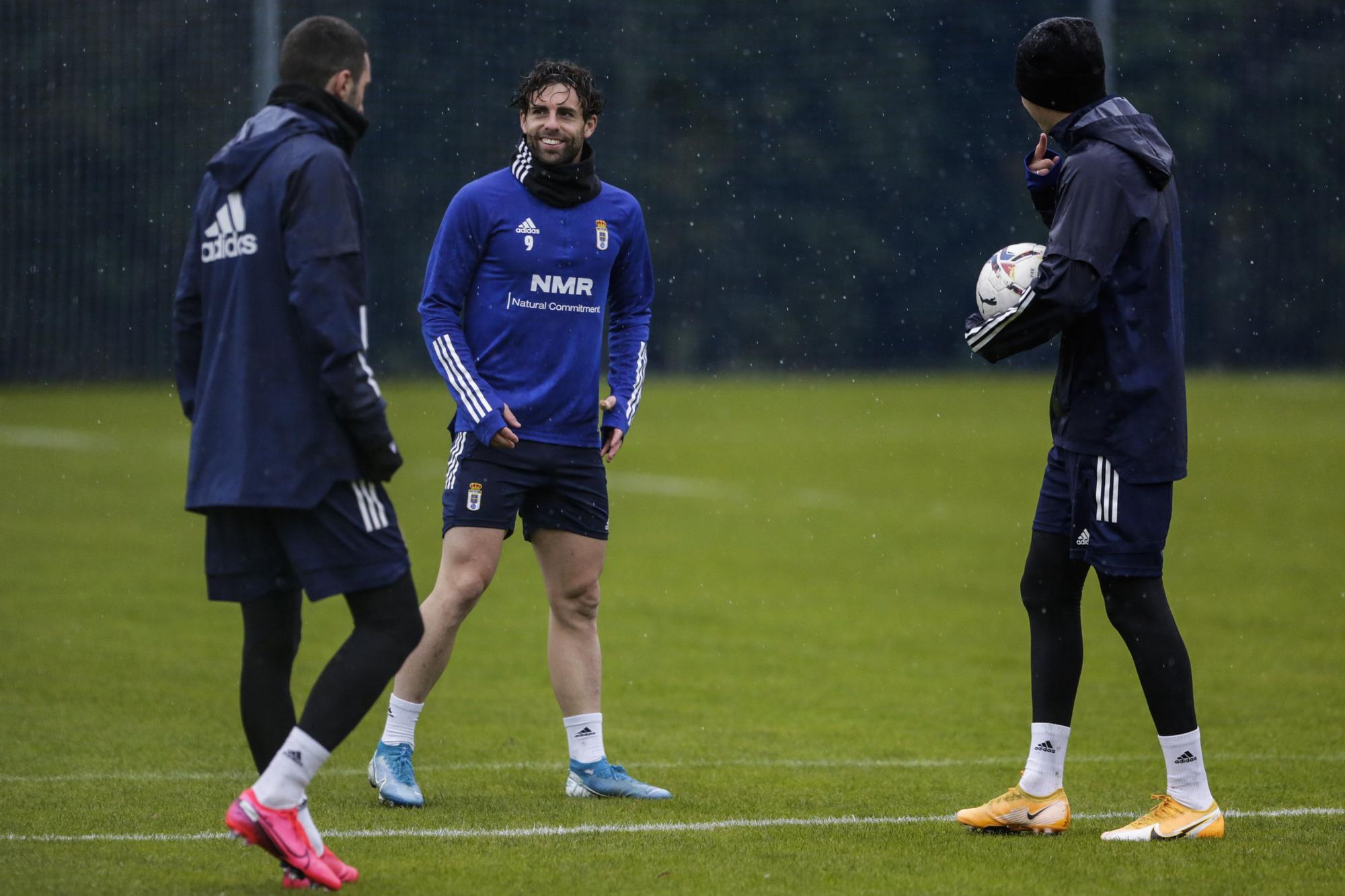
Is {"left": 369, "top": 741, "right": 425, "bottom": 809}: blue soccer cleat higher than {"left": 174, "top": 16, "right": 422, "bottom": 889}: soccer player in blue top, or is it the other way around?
{"left": 174, "top": 16, "right": 422, "bottom": 889}: soccer player in blue top

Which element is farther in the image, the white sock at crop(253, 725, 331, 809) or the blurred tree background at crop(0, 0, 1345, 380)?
the blurred tree background at crop(0, 0, 1345, 380)

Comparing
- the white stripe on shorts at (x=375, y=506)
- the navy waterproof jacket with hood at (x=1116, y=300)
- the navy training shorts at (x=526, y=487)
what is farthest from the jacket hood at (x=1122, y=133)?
the white stripe on shorts at (x=375, y=506)

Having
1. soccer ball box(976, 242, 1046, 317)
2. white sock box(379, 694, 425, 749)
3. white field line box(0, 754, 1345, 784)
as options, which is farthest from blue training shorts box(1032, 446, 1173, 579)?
white sock box(379, 694, 425, 749)

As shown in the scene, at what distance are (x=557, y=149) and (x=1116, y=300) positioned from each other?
5.84 ft

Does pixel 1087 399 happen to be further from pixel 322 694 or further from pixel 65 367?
pixel 65 367

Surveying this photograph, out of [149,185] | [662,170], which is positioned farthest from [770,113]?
[149,185]

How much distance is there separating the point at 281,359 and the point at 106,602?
6.61m

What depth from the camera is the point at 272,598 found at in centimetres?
412

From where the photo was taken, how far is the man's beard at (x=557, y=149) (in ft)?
17.1

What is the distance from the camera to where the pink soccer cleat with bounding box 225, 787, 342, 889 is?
12.6 ft

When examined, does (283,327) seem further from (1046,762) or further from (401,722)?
(1046,762)

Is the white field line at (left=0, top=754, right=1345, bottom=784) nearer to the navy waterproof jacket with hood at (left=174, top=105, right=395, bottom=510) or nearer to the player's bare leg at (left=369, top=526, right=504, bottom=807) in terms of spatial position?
the player's bare leg at (left=369, top=526, right=504, bottom=807)

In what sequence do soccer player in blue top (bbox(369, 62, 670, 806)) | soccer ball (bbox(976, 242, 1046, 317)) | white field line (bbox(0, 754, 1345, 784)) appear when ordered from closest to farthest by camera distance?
soccer ball (bbox(976, 242, 1046, 317)) → soccer player in blue top (bbox(369, 62, 670, 806)) → white field line (bbox(0, 754, 1345, 784))

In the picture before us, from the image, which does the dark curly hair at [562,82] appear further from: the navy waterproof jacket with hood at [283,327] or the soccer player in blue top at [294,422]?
the navy waterproof jacket with hood at [283,327]
